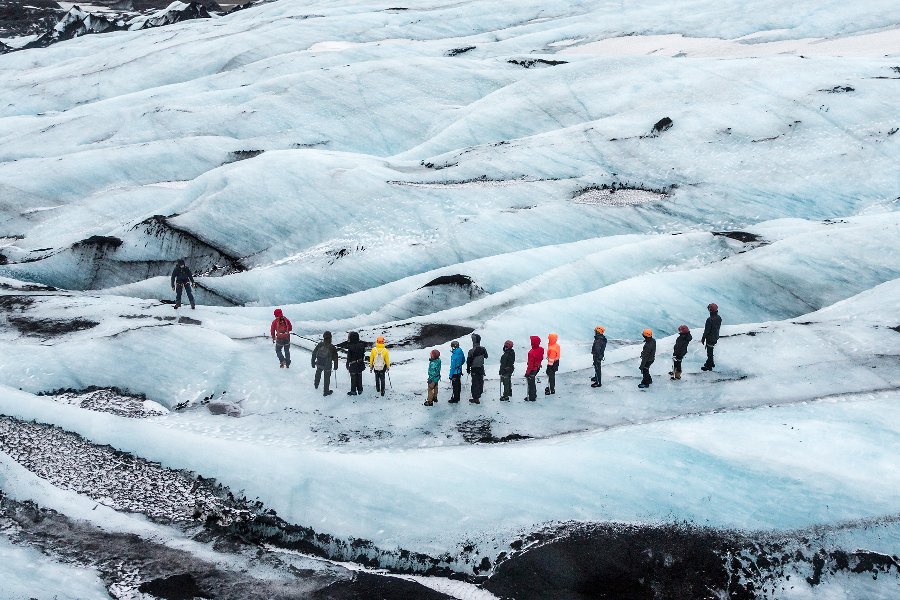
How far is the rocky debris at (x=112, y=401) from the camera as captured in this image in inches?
549

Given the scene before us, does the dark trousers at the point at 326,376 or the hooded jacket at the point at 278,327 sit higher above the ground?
the hooded jacket at the point at 278,327

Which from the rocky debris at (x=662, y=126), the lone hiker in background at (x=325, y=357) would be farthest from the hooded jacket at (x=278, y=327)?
the rocky debris at (x=662, y=126)

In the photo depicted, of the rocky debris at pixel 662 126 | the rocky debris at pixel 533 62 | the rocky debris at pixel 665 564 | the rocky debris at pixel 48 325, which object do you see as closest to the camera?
the rocky debris at pixel 665 564

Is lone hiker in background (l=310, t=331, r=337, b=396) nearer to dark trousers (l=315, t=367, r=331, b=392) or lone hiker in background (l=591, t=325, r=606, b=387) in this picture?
dark trousers (l=315, t=367, r=331, b=392)

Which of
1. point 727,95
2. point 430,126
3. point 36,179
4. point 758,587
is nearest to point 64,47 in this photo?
point 36,179

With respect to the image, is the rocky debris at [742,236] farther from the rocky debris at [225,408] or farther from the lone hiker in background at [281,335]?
the rocky debris at [225,408]

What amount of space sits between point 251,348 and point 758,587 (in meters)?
10.9

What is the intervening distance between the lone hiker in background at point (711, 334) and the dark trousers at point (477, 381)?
14.5 feet

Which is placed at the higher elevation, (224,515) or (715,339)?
(715,339)

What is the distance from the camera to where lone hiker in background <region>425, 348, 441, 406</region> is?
43.0 ft

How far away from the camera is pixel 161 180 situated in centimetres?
2939

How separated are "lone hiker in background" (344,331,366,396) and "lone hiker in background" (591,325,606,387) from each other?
14.4ft

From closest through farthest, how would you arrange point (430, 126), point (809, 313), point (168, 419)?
point (168, 419)
point (809, 313)
point (430, 126)

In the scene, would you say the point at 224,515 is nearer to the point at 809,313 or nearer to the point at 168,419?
the point at 168,419
